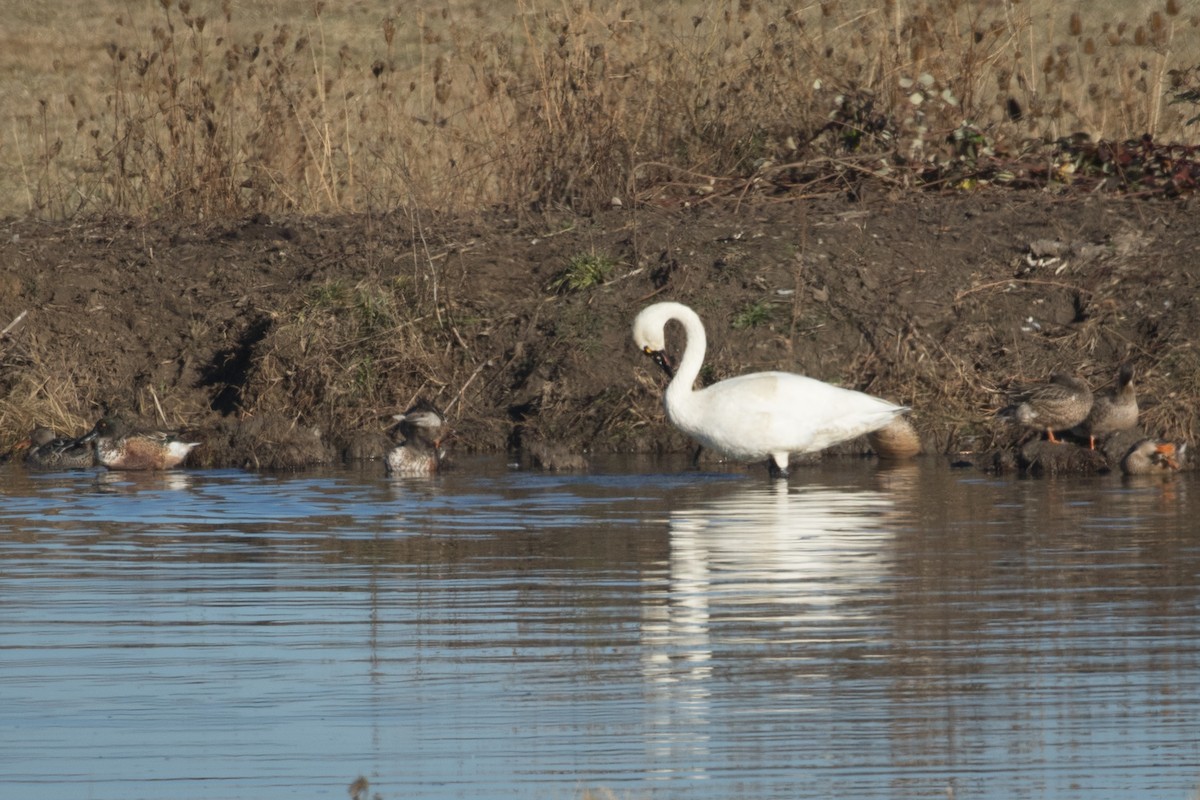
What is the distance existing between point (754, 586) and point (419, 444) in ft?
18.9

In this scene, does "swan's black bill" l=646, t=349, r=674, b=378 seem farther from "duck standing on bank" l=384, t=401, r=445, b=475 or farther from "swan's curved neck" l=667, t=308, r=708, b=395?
Answer: "duck standing on bank" l=384, t=401, r=445, b=475

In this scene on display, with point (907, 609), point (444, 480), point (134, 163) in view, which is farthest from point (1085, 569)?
point (134, 163)

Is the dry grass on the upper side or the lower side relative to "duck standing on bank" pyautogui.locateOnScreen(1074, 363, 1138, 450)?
upper

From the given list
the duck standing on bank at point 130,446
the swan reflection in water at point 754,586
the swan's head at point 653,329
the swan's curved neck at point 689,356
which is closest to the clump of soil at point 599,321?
the duck standing on bank at point 130,446

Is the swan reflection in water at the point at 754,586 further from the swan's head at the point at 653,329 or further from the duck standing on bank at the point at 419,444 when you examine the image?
the duck standing on bank at the point at 419,444

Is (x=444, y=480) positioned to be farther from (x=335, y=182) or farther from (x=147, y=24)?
(x=147, y=24)

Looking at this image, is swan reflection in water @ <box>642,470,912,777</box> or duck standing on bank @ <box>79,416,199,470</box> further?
duck standing on bank @ <box>79,416,199,470</box>

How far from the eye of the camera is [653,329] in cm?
1423

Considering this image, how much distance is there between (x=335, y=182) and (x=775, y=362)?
5.78m

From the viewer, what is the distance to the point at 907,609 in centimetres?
805

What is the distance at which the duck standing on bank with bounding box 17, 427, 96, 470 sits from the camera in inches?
592

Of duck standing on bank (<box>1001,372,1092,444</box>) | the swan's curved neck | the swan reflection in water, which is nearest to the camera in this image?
the swan reflection in water

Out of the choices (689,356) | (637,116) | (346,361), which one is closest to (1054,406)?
(689,356)

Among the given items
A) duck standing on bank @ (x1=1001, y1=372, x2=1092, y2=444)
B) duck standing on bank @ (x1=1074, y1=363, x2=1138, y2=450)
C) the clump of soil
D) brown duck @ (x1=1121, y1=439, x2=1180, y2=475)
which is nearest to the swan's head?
the clump of soil
